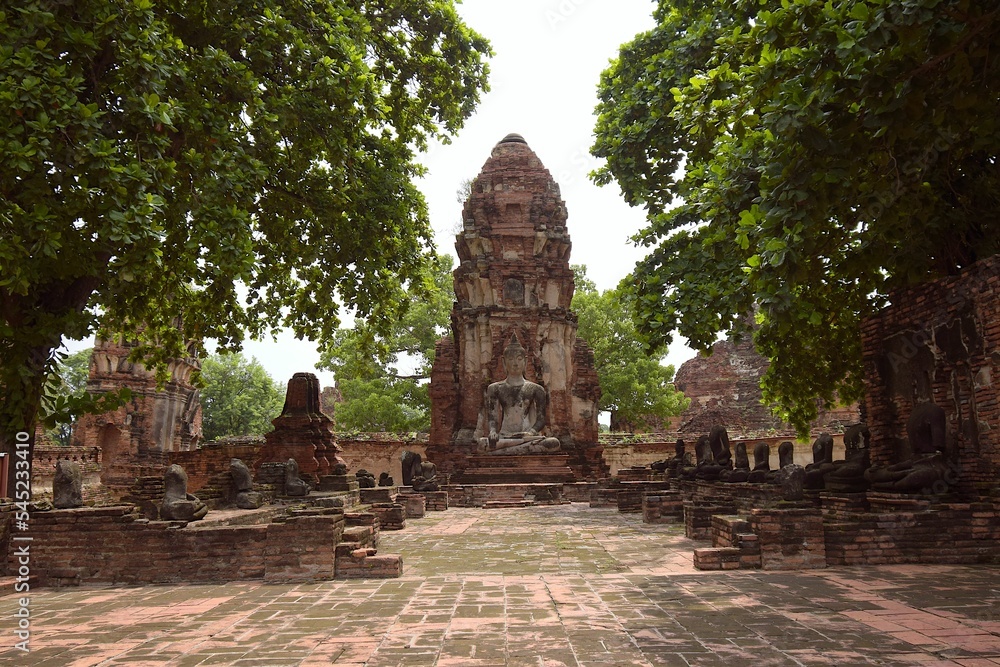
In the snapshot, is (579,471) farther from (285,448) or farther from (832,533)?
(832,533)

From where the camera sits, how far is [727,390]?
116 feet

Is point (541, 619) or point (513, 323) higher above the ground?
point (513, 323)

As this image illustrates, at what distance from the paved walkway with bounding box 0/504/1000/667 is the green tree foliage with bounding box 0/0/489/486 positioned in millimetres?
3399

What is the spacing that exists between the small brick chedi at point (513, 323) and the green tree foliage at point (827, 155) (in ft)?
34.2

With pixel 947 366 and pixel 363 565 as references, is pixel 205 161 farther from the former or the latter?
pixel 947 366

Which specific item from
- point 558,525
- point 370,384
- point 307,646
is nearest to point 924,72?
point 307,646

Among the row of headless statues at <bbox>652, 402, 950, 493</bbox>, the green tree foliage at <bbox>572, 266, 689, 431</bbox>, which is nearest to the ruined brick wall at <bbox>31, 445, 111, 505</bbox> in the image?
the row of headless statues at <bbox>652, 402, 950, 493</bbox>

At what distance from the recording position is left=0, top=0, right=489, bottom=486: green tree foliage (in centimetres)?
679

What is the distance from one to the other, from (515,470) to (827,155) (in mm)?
13595

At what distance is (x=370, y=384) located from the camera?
3153 cm

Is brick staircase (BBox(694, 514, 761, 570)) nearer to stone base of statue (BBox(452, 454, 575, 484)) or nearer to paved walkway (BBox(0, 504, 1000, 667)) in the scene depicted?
paved walkway (BBox(0, 504, 1000, 667))

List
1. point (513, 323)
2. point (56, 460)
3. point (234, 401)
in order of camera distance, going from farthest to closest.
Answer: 1. point (234, 401)
2. point (513, 323)
3. point (56, 460)

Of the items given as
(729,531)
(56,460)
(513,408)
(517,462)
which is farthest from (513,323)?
(729,531)

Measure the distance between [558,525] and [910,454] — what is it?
504 cm
